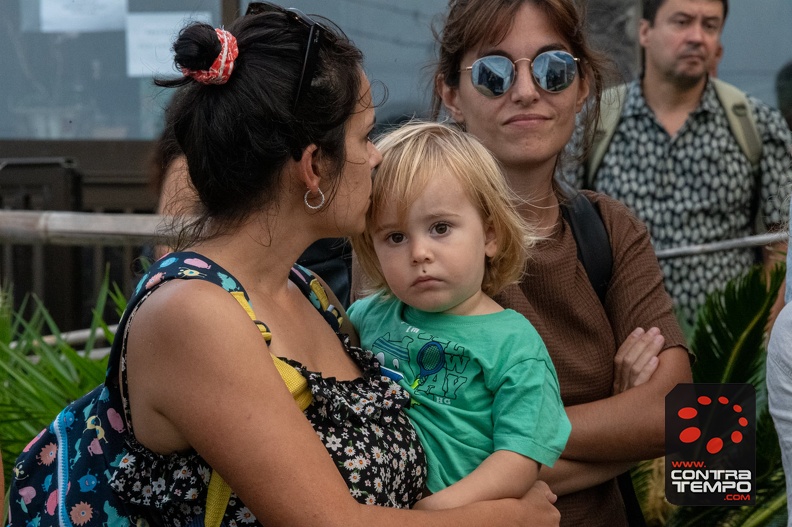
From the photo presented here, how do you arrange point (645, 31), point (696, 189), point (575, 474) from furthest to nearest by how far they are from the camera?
point (645, 31) < point (696, 189) < point (575, 474)

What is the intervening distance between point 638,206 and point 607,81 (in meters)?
1.60

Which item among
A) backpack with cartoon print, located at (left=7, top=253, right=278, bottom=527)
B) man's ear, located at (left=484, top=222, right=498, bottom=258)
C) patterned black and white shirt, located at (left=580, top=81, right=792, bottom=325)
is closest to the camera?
backpack with cartoon print, located at (left=7, top=253, right=278, bottom=527)

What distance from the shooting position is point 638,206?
4.42 m

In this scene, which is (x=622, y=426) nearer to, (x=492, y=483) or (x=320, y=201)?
(x=492, y=483)

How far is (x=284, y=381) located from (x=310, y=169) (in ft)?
1.32

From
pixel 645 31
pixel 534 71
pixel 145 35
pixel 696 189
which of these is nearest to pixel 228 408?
pixel 534 71

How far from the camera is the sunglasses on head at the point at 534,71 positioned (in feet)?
8.48

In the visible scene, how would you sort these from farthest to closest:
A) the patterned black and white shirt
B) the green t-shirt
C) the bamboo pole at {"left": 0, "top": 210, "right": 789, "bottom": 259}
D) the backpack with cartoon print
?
the bamboo pole at {"left": 0, "top": 210, "right": 789, "bottom": 259} < the patterned black and white shirt < the green t-shirt < the backpack with cartoon print

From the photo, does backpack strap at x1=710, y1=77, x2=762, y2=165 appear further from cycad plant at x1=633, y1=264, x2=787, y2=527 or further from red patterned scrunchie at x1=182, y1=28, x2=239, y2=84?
red patterned scrunchie at x1=182, y1=28, x2=239, y2=84

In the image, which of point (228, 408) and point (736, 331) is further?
point (736, 331)

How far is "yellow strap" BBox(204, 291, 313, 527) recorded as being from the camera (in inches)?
68.9

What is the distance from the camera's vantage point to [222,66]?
1846mm

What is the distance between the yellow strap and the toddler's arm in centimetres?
33

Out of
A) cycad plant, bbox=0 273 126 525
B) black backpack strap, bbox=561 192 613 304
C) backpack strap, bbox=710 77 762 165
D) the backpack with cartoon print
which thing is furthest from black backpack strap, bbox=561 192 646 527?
backpack strap, bbox=710 77 762 165
